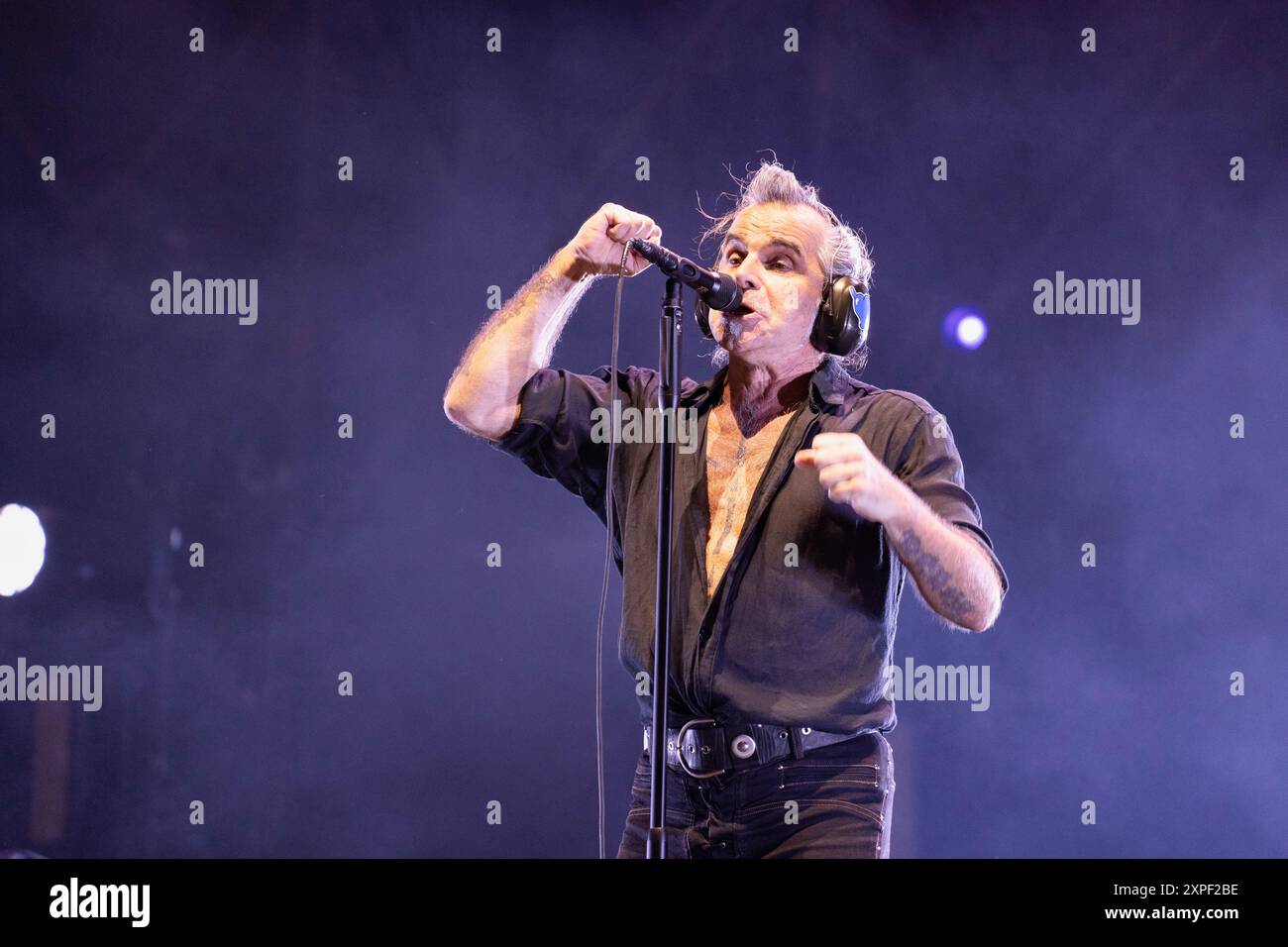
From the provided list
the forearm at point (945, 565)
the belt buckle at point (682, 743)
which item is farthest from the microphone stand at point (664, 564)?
the forearm at point (945, 565)

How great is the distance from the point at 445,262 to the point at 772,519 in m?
2.32

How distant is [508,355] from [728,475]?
53cm

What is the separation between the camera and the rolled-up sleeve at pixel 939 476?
2162 mm

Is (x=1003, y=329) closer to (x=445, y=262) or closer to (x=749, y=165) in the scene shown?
(x=749, y=165)

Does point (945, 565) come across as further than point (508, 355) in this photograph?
No

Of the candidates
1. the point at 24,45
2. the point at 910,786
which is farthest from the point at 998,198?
the point at 24,45

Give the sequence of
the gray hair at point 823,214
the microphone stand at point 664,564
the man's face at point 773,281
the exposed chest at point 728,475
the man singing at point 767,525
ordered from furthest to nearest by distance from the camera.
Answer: the gray hair at point 823,214 < the man's face at point 773,281 < the exposed chest at point 728,475 < the man singing at point 767,525 < the microphone stand at point 664,564

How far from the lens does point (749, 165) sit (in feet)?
13.7

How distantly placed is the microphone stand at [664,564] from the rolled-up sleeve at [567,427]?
20.5 inches

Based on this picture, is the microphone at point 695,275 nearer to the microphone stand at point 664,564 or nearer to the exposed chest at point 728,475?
the microphone stand at point 664,564

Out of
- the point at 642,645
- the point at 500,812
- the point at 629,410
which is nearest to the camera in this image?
the point at 642,645

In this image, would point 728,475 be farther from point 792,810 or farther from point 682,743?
point 792,810

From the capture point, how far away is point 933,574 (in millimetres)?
2057

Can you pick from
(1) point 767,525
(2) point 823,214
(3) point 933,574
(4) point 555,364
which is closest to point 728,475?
(1) point 767,525
